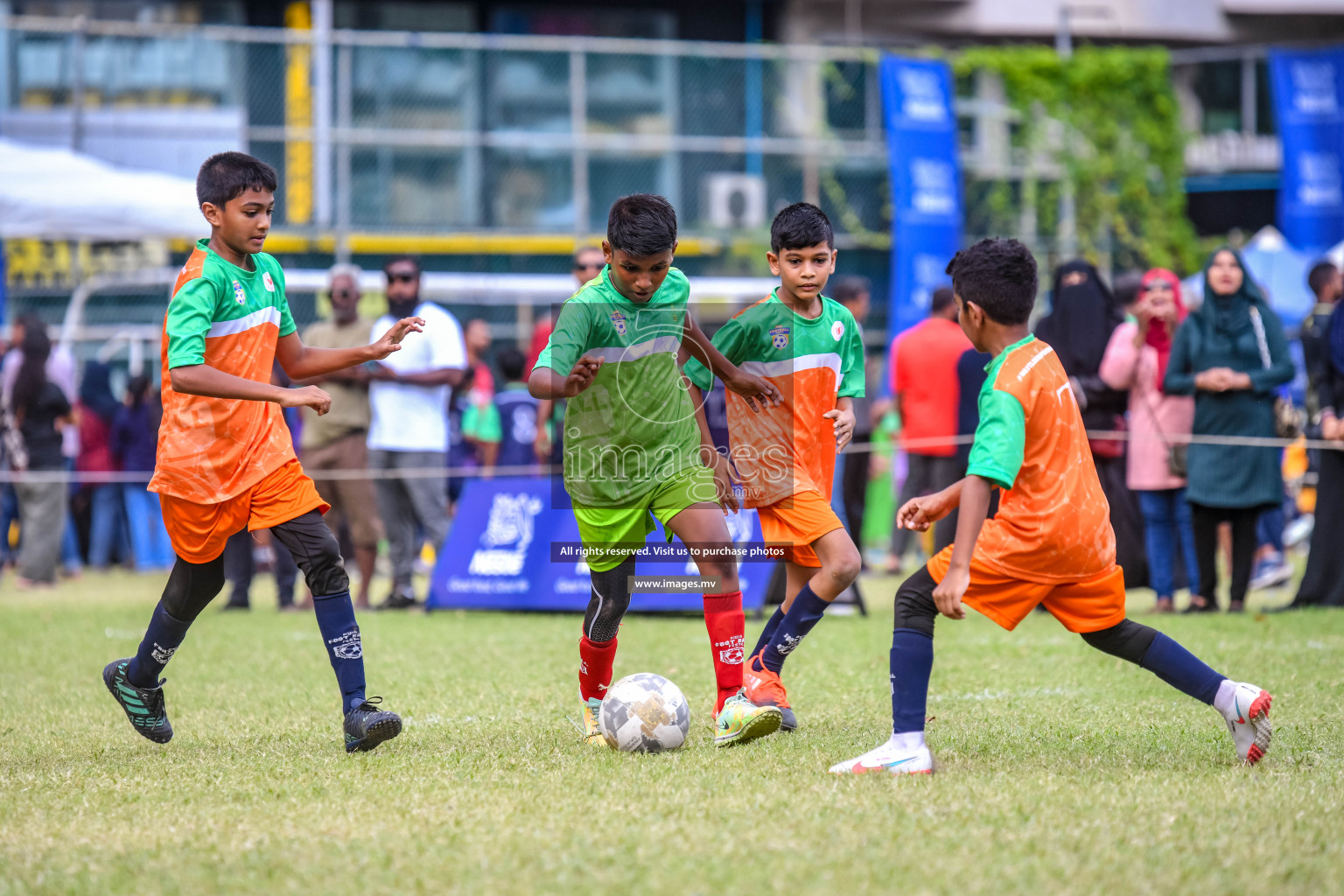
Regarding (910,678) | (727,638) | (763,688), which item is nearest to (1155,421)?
(763,688)

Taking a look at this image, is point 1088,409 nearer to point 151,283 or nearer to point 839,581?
point 839,581

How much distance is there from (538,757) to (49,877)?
174cm

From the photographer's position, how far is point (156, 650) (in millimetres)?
5215

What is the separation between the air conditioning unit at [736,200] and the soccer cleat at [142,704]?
15.0 meters

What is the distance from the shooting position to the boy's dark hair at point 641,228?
4.98 meters

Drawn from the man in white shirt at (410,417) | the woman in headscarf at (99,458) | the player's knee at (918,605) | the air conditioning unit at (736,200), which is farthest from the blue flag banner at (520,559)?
the air conditioning unit at (736,200)

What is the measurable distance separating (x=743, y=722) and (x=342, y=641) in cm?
146

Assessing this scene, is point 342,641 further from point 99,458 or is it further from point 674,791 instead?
point 99,458

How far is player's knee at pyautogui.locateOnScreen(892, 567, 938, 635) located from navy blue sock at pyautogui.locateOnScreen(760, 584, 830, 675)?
1.04 metres

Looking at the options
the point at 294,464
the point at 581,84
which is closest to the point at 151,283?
the point at 581,84

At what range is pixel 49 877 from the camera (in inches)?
133

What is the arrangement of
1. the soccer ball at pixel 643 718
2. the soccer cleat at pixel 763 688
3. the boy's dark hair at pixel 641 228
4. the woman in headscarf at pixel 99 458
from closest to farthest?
1. the soccer ball at pixel 643 718
2. the boy's dark hair at pixel 641 228
3. the soccer cleat at pixel 763 688
4. the woman in headscarf at pixel 99 458

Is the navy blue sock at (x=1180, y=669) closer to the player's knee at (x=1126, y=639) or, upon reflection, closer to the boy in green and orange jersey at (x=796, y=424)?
the player's knee at (x=1126, y=639)

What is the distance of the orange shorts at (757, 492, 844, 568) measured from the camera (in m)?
5.57
